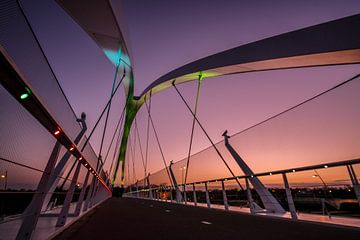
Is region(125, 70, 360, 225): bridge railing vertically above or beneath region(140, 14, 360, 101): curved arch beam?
beneath

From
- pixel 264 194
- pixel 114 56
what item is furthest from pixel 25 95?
pixel 114 56

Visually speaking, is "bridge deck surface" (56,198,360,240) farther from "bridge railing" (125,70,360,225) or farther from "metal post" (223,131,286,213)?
"metal post" (223,131,286,213)

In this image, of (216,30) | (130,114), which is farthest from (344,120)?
(130,114)

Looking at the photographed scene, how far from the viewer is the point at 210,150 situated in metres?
8.98

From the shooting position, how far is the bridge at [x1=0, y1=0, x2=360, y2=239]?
2055 mm

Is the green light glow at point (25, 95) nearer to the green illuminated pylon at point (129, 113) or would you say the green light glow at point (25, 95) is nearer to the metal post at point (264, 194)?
the metal post at point (264, 194)

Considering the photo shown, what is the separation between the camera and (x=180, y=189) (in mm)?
11516

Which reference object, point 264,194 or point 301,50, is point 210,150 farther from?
point 301,50

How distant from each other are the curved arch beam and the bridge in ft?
0.10

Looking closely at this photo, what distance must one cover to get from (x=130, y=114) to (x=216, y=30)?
17.5 metres

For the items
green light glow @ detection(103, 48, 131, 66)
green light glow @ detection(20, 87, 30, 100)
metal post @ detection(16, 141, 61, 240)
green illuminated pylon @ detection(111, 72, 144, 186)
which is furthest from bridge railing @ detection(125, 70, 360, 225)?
green illuminated pylon @ detection(111, 72, 144, 186)

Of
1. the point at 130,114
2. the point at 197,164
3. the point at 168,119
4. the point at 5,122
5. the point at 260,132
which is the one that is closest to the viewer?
the point at 5,122

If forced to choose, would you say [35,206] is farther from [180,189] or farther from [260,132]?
[180,189]

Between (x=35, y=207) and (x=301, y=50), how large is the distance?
22.5ft
